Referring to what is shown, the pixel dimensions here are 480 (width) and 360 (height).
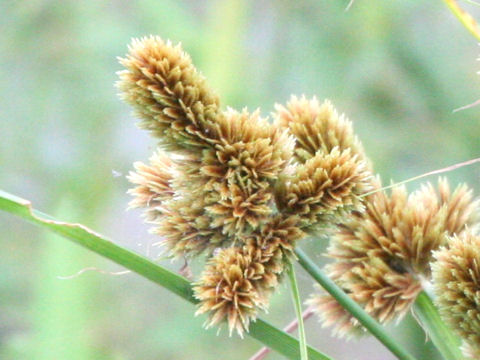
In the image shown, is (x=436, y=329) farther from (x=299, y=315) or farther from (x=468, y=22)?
(x=468, y=22)

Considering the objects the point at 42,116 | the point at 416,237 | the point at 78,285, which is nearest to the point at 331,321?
the point at 416,237

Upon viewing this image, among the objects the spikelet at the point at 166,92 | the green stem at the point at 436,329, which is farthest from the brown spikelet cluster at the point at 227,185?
the green stem at the point at 436,329

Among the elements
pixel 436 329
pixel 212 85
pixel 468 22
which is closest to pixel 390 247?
pixel 436 329

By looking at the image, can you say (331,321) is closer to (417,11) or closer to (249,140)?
(249,140)

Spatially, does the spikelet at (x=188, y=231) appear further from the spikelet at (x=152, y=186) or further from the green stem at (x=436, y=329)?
the green stem at (x=436, y=329)

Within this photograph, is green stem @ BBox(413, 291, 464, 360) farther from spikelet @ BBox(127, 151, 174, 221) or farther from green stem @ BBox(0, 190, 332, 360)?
spikelet @ BBox(127, 151, 174, 221)
